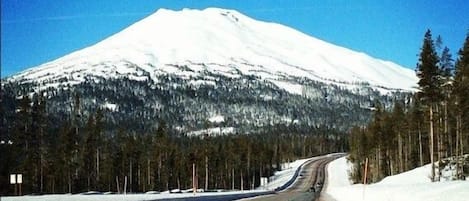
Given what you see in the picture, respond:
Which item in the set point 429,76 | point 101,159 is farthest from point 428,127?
point 101,159

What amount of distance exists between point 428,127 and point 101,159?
190 feet

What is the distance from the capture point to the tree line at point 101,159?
282 ft

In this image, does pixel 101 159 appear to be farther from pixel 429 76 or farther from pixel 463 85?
pixel 463 85

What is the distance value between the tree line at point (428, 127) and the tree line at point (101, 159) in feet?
82.9

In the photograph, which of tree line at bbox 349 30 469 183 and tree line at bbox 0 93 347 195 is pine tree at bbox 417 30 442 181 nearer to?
tree line at bbox 349 30 469 183

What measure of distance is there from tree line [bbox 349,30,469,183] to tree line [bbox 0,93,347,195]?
25.3 meters

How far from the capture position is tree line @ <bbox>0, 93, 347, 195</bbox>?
8581 centimetres

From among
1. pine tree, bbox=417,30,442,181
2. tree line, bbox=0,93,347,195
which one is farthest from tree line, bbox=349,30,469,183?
tree line, bbox=0,93,347,195

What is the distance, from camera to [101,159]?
409 ft

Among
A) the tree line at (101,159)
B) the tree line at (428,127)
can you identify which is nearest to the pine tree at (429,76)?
the tree line at (428,127)

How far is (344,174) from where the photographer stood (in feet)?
561

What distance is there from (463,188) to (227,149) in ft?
404

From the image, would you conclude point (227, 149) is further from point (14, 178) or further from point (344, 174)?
point (14, 178)

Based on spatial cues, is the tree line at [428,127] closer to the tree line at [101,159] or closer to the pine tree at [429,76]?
the pine tree at [429,76]
